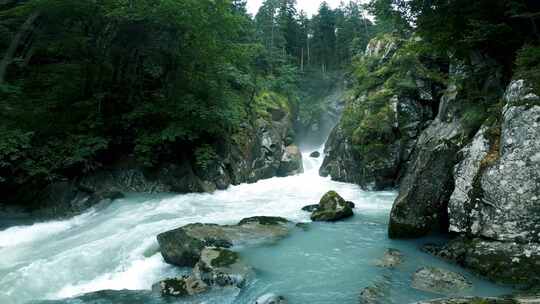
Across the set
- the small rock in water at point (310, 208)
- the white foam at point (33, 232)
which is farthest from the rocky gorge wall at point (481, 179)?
the white foam at point (33, 232)

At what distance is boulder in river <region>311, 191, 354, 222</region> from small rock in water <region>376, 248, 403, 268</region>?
137 inches

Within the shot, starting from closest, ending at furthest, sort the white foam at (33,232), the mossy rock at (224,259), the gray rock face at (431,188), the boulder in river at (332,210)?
the mossy rock at (224,259), the gray rock face at (431,188), the white foam at (33,232), the boulder in river at (332,210)

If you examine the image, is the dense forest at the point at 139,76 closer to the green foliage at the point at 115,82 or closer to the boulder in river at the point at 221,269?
the green foliage at the point at 115,82

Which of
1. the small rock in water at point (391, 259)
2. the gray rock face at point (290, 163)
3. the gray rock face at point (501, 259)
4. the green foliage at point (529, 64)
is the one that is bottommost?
the small rock in water at point (391, 259)

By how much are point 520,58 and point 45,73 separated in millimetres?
18373

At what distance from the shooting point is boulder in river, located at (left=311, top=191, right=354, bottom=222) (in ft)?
39.1

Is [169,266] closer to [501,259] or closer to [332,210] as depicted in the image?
[332,210]

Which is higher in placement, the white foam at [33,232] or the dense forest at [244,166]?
the dense forest at [244,166]

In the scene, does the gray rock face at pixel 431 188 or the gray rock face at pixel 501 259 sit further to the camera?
the gray rock face at pixel 431 188

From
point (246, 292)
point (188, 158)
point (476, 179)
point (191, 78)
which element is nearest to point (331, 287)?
point (246, 292)

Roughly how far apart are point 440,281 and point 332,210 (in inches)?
220

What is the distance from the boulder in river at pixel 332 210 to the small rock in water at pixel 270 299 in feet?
18.8

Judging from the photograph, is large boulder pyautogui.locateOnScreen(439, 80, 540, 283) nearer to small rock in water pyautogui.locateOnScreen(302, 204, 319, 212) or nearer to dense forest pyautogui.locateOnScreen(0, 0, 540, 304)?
dense forest pyautogui.locateOnScreen(0, 0, 540, 304)

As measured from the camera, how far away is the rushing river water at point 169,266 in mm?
6945
